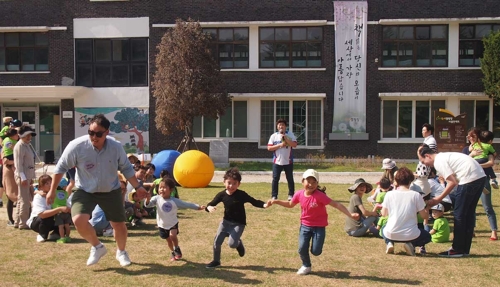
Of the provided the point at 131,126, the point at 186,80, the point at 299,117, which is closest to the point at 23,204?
the point at 186,80

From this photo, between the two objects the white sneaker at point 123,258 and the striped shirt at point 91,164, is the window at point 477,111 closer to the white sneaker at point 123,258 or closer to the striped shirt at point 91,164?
the white sneaker at point 123,258

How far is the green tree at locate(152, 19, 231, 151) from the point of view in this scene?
25.6 m

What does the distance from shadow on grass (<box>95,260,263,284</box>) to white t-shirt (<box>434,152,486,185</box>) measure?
10.2ft

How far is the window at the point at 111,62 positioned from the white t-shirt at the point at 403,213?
2245cm

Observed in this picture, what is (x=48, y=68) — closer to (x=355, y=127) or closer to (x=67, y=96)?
(x=67, y=96)

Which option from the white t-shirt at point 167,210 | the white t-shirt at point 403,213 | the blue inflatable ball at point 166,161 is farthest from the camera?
the blue inflatable ball at point 166,161

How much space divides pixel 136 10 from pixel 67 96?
17.9 ft

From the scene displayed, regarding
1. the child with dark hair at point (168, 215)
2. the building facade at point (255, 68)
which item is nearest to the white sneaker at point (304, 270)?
the child with dark hair at point (168, 215)

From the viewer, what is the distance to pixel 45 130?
2977cm

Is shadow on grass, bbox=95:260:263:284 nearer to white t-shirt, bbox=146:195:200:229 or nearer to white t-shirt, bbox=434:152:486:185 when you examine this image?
white t-shirt, bbox=146:195:200:229

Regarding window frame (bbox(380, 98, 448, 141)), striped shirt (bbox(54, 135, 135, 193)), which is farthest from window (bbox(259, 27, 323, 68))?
striped shirt (bbox(54, 135, 135, 193))

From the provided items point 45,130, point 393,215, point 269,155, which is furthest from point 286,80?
point 393,215

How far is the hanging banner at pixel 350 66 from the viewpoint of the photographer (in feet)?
90.0

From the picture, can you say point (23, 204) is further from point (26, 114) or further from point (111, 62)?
point (26, 114)
